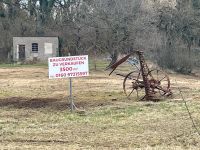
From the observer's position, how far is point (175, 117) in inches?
454

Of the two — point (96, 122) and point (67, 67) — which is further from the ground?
point (67, 67)

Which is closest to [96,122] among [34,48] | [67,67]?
[67,67]

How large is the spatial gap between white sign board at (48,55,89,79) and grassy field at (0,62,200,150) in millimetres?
993

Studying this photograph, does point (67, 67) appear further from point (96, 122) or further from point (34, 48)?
point (34, 48)

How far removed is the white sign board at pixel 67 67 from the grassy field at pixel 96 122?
3.26 feet

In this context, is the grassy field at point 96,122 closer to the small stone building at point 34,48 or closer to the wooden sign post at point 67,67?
the wooden sign post at point 67,67

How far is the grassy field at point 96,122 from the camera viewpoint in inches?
338

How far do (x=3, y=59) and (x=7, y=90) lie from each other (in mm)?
34610

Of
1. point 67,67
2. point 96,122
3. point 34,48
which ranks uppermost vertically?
point 67,67

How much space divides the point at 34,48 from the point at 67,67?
39.6m

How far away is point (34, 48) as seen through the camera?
174ft

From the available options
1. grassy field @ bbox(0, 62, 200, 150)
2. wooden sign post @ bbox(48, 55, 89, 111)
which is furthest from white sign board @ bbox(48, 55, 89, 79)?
grassy field @ bbox(0, 62, 200, 150)

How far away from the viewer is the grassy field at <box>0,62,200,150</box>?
28.2ft

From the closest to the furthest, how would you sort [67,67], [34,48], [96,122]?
[96,122], [67,67], [34,48]
